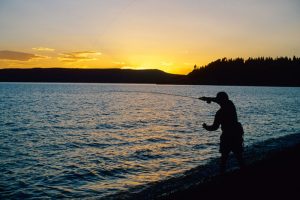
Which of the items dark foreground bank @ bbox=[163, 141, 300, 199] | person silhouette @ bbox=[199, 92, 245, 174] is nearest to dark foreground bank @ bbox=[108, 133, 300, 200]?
dark foreground bank @ bbox=[163, 141, 300, 199]

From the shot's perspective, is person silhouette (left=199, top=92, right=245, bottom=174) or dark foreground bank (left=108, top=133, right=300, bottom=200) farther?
person silhouette (left=199, top=92, right=245, bottom=174)

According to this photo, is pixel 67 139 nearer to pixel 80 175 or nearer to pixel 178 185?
pixel 80 175

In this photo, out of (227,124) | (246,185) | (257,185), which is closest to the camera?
(257,185)

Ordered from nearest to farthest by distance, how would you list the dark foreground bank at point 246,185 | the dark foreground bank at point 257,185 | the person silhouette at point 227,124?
the dark foreground bank at point 257,185 < the dark foreground bank at point 246,185 < the person silhouette at point 227,124

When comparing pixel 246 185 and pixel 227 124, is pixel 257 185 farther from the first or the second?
pixel 227 124

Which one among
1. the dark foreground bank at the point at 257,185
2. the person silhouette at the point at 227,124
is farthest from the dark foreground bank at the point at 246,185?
the person silhouette at the point at 227,124

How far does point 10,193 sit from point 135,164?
6.67 metres

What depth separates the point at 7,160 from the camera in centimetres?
1853

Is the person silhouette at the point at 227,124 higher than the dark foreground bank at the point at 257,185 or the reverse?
higher

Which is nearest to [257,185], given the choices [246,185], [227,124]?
[246,185]

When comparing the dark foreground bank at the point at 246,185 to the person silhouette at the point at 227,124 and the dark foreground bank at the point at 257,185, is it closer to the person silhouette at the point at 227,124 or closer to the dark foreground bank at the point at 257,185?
the dark foreground bank at the point at 257,185

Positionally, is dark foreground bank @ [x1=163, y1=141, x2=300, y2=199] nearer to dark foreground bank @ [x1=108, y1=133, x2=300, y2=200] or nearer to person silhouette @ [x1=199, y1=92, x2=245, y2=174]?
dark foreground bank @ [x1=108, y1=133, x2=300, y2=200]

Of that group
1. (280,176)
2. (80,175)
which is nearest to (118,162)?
(80,175)

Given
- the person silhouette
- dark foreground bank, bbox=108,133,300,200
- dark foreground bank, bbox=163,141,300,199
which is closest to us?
dark foreground bank, bbox=163,141,300,199
